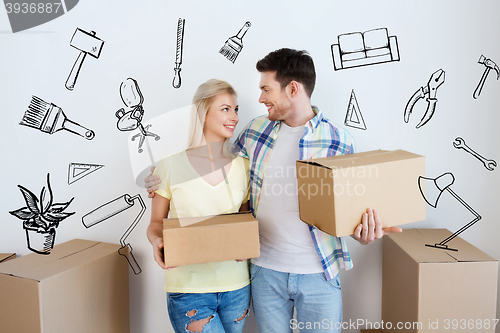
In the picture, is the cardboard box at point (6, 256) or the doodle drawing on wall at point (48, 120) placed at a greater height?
the doodle drawing on wall at point (48, 120)

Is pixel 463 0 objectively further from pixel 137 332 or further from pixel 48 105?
pixel 137 332

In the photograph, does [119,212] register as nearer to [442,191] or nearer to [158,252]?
[158,252]

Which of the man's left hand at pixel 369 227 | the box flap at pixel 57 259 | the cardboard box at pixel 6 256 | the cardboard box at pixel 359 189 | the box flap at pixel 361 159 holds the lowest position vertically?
the cardboard box at pixel 6 256

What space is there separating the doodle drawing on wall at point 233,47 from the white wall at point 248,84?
22 mm

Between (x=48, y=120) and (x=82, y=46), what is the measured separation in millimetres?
379

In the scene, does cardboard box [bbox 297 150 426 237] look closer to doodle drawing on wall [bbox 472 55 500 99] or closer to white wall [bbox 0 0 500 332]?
white wall [bbox 0 0 500 332]

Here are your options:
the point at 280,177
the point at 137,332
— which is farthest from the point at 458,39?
the point at 137,332

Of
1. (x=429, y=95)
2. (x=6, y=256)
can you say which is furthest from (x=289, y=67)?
(x=6, y=256)

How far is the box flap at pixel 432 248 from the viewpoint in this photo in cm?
118

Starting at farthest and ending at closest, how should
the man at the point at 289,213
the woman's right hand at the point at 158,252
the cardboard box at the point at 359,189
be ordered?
1. the man at the point at 289,213
2. the woman's right hand at the point at 158,252
3. the cardboard box at the point at 359,189

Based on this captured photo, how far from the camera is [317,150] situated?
116cm

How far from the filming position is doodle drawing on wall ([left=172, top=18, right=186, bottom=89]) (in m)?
1.45

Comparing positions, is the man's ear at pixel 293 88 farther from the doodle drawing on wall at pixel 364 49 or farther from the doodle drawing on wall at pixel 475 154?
the doodle drawing on wall at pixel 475 154

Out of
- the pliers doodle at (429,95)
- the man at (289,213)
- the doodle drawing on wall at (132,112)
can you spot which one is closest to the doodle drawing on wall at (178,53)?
the doodle drawing on wall at (132,112)
